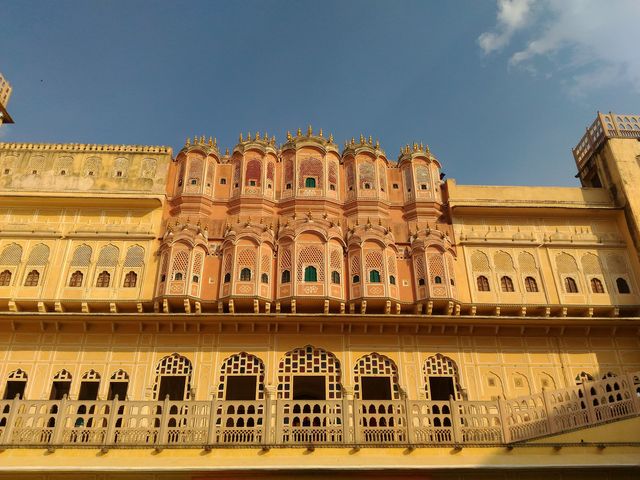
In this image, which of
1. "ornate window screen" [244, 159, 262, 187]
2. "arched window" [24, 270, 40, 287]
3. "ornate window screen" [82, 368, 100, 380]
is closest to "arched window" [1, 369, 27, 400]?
"ornate window screen" [82, 368, 100, 380]

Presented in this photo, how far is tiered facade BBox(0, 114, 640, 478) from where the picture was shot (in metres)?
18.5

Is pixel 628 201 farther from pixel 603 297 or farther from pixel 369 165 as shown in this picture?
pixel 369 165

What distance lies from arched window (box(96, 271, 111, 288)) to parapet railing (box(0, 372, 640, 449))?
21.8 feet

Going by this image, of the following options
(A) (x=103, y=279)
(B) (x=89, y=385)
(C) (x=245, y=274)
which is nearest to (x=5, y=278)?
(A) (x=103, y=279)

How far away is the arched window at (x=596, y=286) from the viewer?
20.6m

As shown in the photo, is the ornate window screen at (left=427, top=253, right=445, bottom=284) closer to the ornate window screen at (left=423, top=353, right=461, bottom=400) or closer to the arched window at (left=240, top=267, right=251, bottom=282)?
the ornate window screen at (left=423, top=353, right=461, bottom=400)

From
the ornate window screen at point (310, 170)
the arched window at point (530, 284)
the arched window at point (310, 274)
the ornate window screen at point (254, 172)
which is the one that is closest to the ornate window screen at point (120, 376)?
the arched window at point (310, 274)

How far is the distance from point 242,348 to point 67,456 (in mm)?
6874

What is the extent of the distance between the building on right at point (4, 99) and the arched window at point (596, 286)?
25.8 meters

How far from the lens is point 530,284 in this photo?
20.6m

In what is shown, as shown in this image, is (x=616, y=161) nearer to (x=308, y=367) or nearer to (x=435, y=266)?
(x=435, y=266)

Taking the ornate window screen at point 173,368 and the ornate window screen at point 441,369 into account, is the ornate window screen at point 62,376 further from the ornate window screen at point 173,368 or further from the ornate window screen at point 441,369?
the ornate window screen at point 441,369

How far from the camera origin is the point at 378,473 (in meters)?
12.8

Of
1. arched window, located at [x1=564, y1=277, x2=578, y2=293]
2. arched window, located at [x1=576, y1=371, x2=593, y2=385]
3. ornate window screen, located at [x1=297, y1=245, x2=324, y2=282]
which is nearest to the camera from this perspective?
arched window, located at [x1=576, y1=371, x2=593, y2=385]
